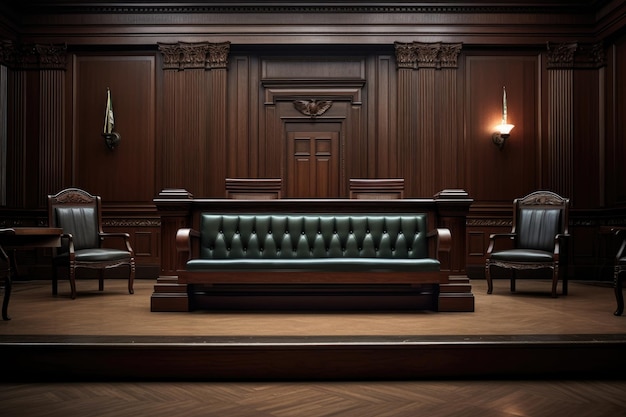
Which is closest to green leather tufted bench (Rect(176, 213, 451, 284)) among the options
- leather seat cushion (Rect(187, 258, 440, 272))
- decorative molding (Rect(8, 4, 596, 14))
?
leather seat cushion (Rect(187, 258, 440, 272))

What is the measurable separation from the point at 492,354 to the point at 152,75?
6006 millimetres

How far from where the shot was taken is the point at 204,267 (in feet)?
14.5

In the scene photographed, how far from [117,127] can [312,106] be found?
2.52 metres

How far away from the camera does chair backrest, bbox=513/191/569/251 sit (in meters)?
5.91

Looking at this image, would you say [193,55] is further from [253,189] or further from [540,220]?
[540,220]

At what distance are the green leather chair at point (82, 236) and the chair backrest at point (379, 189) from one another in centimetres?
235

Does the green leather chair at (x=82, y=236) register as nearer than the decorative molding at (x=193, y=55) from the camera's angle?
Yes

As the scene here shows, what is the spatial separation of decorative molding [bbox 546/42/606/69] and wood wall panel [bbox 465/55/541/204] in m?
0.21

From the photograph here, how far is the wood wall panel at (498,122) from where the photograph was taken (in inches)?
298

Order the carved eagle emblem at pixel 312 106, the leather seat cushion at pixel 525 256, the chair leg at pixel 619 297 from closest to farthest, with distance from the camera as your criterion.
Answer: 1. the chair leg at pixel 619 297
2. the leather seat cushion at pixel 525 256
3. the carved eagle emblem at pixel 312 106

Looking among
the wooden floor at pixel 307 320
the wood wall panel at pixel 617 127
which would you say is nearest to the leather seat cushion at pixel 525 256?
the wooden floor at pixel 307 320

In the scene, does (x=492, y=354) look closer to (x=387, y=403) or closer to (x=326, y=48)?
(x=387, y=403)

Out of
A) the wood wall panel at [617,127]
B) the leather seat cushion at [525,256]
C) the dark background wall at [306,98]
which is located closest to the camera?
the leather seat cushion at [525,256]

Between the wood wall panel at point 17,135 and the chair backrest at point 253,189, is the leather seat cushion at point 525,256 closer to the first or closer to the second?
the chair backrest at point 253,189
